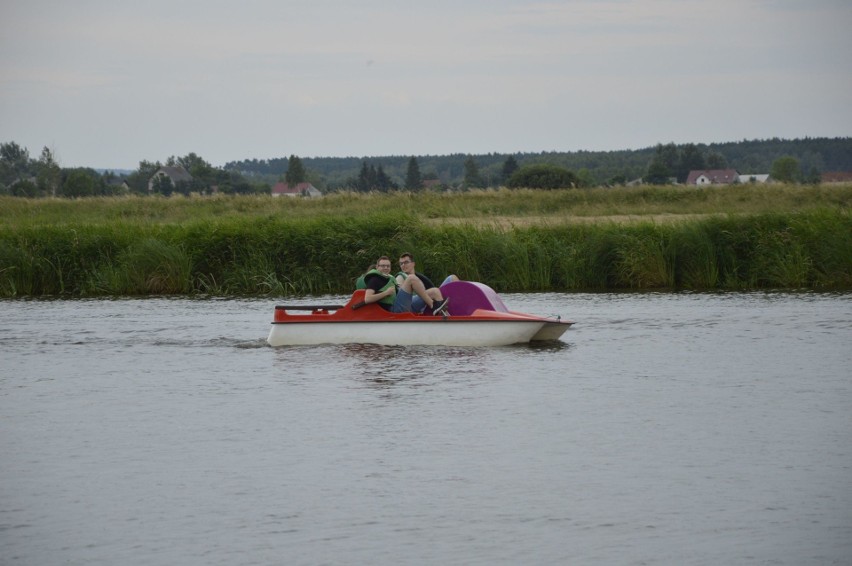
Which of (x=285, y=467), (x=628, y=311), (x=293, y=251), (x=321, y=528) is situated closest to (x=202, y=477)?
(x=285, y=467)

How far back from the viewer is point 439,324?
1792 cm

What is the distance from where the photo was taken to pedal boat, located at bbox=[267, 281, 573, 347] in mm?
17875

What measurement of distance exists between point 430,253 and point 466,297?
9.57m

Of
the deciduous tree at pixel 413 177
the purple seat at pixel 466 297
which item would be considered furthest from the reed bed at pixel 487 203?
the deciduous tree at pixel 413 177

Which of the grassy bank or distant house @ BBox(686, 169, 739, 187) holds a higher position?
distant house @ BBox(686, 169, 739, 187)

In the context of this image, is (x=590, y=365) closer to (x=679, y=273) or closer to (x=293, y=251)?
(x=679, y=273)

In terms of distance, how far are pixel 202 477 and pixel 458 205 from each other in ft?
105

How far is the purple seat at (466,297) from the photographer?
59.3ft

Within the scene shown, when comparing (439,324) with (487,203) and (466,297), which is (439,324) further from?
(487,203)

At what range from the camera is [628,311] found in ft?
76.5

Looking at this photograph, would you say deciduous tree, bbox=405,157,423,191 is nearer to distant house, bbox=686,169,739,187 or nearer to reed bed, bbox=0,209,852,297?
distant house, bbox=686,169,739,187

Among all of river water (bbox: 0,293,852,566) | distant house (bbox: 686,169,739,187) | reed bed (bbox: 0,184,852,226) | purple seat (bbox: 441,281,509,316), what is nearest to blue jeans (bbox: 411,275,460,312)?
purple seat (bbox: 441,281,509,316)

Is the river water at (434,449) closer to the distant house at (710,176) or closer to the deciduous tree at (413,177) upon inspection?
the deciduous tree at (413,177)

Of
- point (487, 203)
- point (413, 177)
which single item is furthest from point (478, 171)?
point (487, 203)
